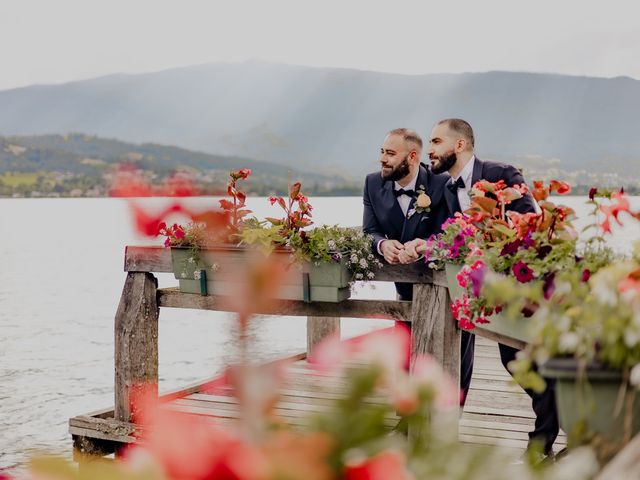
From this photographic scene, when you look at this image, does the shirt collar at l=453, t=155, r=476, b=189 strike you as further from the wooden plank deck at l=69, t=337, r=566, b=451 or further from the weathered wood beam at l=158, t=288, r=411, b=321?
the wooden plank deck at l=69, t=337, r=566, b=451

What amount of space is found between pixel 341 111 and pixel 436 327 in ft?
579

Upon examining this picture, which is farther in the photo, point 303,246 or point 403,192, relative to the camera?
point 403,192

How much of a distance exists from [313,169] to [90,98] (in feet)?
267

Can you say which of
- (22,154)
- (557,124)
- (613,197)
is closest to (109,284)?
(22,154)

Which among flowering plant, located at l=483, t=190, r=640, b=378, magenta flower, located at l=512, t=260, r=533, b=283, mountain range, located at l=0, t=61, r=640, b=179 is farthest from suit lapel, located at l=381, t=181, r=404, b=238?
mountain range, located at l=0, t=61, r=640, b=179

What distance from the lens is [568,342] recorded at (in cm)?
208

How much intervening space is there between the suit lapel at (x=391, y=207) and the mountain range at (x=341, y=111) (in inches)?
4512

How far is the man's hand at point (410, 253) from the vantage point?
4602 mm

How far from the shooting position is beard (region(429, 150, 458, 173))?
4.96 m

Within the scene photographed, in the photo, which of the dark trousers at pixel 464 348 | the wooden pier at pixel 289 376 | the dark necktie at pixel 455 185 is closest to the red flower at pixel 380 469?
the wooden pier at pixel 289 376

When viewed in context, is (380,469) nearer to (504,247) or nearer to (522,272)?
(522,272)

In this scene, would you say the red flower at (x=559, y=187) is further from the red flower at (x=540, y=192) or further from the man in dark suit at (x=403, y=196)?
the man in dark suit at (x=403, y=196)

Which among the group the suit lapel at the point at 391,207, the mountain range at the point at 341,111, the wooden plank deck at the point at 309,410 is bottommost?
the wooden plank deck at the point at 309,410

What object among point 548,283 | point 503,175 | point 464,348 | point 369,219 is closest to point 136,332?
point 369,219
